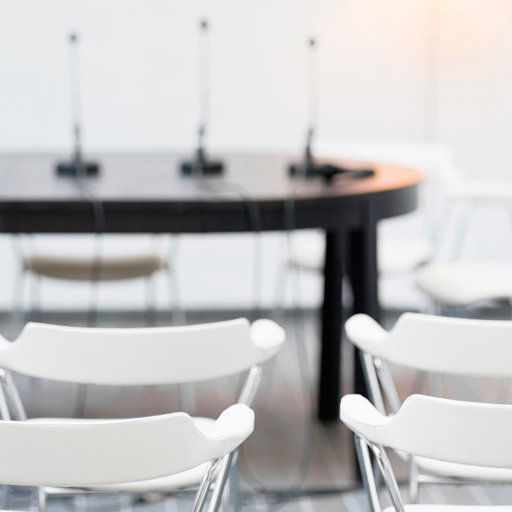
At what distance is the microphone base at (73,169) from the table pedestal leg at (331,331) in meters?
0.88

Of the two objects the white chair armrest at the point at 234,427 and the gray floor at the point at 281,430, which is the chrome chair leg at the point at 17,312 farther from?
the white chair armrest at the point at 234,427

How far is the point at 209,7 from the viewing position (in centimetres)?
389

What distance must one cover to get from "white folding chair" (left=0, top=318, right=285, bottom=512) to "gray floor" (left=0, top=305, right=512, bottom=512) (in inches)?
29.9

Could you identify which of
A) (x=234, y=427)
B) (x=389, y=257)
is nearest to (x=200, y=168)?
(x=389, y=257)

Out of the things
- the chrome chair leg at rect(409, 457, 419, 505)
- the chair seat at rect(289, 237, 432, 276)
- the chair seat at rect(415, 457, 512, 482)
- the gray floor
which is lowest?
the gray floor

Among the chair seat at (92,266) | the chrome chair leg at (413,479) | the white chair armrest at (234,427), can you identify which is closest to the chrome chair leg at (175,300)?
the chair seat at (92,266)

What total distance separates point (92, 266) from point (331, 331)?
100cm

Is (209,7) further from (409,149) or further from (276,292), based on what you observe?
(276,292)

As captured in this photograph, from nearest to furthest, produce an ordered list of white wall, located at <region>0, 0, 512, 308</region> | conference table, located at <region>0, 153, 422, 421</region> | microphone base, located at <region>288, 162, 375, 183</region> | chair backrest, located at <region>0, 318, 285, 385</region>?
chair backrest, located at <region>0, 318, 285, 385</region>, conference table, located at <region>0, 153, 422, 421</region>, microphone base, located at <region>288, 162, 375, 183</region>, white wall, located at <region>0, 0, 512, 308</region>

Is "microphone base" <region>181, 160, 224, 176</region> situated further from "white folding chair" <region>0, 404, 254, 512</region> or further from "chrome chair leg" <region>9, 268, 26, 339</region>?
"white folding chair" <region>0, 404, 254, 512</region>

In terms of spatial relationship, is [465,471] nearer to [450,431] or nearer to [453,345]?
[453,345]

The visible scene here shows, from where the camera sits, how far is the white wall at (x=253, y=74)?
389cm

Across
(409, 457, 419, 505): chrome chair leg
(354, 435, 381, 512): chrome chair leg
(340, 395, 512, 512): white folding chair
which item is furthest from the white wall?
(340, 395, 512, 512): white folding chair

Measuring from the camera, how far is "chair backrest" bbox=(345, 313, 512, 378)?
4.59 feet
